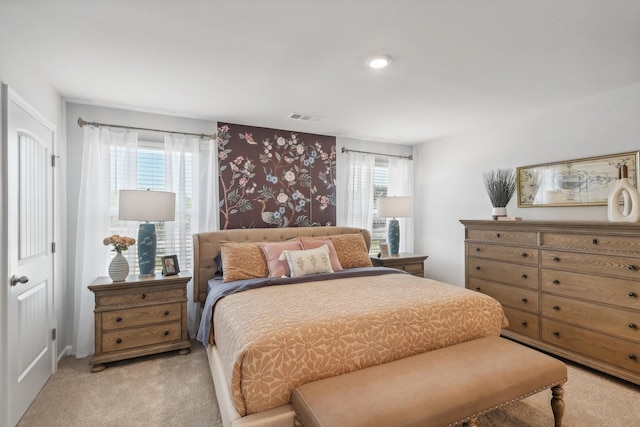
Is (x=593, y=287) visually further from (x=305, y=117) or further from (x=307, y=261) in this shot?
(x=305, y=117)

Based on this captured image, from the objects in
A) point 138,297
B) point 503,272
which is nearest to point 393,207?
point 503,272

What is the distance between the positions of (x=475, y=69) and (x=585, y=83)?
3.65ft

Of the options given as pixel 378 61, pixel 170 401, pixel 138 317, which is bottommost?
pixel 170 401

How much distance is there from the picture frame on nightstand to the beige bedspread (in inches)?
37.6

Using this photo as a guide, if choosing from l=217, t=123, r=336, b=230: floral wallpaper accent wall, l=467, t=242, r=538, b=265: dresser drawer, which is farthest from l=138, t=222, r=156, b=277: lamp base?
l=467, t=242, r=538, b=265: dresser drawer

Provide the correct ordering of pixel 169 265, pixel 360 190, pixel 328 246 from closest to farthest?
pixel 169 265 < pixel 328 246 < pixel 360 190

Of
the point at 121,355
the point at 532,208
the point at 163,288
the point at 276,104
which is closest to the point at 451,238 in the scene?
the point at 532,208

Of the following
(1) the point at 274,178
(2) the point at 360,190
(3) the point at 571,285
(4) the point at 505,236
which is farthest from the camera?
(2) the point at 360,190

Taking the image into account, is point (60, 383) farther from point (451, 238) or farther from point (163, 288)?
point (451, 238)

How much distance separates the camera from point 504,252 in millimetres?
3250

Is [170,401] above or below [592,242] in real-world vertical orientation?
below

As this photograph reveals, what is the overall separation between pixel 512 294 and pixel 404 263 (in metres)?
1.29

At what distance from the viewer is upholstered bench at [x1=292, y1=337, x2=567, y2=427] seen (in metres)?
1.38

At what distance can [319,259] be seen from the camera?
3.09m
